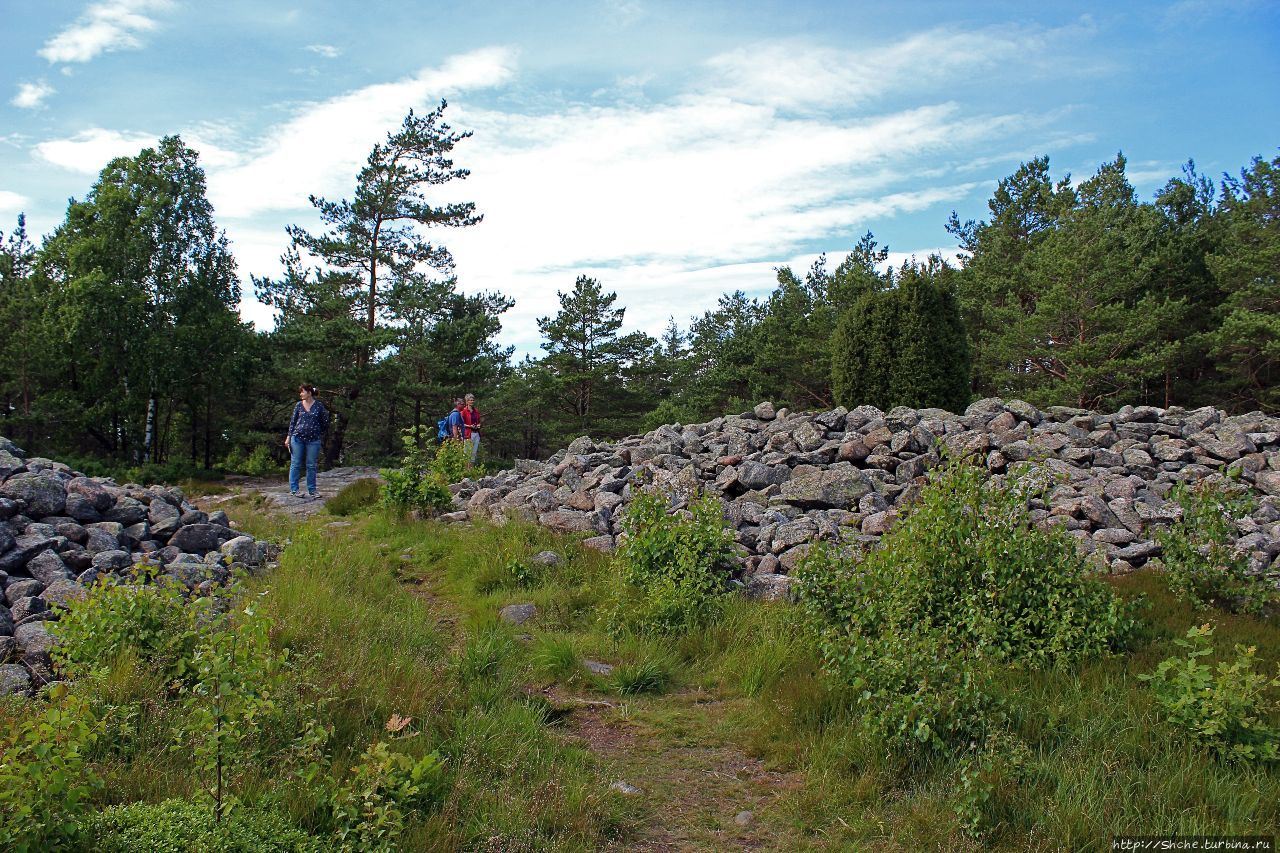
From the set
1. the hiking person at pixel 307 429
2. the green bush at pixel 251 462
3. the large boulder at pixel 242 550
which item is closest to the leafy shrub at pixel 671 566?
the large boulder at pixel 242 550

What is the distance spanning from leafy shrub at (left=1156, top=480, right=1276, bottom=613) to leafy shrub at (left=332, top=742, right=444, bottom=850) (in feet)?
18.0

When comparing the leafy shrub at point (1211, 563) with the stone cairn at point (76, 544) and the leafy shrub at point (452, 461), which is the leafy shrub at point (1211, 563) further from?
the leafy shrub at point (452, 461)

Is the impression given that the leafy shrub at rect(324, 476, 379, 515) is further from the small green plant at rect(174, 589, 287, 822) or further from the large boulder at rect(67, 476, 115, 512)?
the small green plant at rect(174, 589, 287, 822)

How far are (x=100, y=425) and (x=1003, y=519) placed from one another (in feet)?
64.5

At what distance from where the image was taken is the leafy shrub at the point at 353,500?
1140cm

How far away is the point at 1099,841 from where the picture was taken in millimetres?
2996

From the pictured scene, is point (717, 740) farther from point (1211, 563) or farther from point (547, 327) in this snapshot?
point (547, 327)

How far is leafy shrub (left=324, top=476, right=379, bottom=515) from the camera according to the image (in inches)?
449

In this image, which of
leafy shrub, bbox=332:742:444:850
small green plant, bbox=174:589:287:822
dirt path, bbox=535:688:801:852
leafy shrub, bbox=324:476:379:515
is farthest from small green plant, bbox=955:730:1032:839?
leafy shrub, bbox=324:476:379:515

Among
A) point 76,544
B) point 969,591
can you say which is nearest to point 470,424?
point 76,544

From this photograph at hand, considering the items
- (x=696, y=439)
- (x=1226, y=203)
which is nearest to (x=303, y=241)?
(x=696, y=439)

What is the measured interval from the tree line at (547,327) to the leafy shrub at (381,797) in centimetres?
931

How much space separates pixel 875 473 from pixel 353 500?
25.7 ft

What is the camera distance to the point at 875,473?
29.8ft
